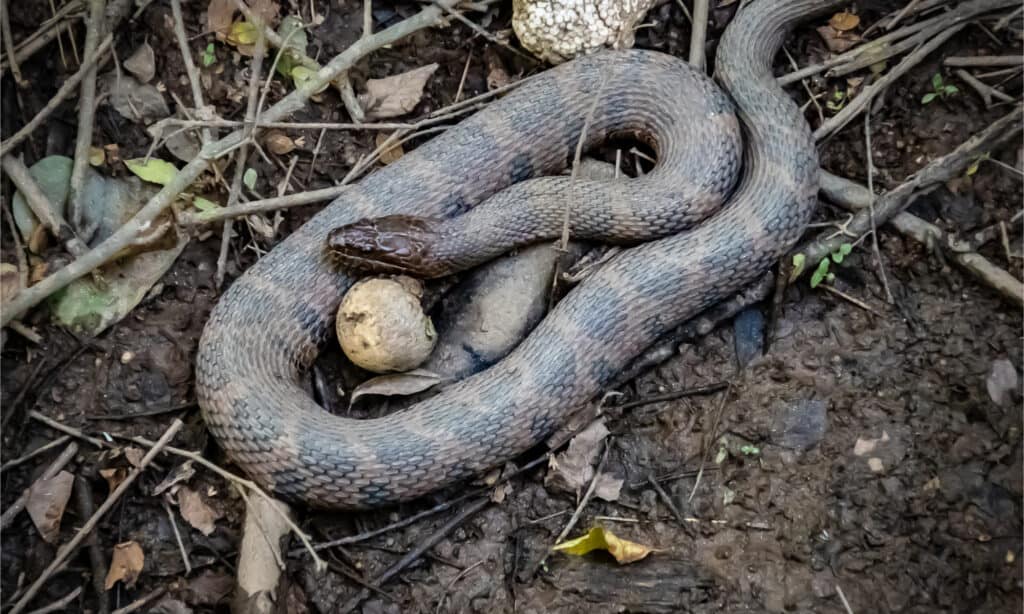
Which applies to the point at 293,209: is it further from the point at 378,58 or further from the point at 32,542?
the point at 32,542

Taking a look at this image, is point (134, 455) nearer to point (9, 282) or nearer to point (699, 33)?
point (9, 282)

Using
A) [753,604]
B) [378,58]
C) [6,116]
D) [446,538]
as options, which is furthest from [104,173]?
[753,604]

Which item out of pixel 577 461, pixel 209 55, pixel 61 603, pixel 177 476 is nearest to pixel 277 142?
pixel 209 55

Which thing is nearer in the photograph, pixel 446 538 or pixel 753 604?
pixel 753 604

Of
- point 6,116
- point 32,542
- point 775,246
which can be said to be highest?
point 6,116

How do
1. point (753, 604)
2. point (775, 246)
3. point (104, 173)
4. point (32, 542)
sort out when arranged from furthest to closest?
point (104, 173) < point (775, 246) < point (32, 542) < point (753, 604)

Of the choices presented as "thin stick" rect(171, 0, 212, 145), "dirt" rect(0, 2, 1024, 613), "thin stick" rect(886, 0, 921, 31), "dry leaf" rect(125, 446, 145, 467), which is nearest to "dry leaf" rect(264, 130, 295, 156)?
"dirt" rect(0, 2, 1024, 613)

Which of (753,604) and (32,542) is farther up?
(32,542)
